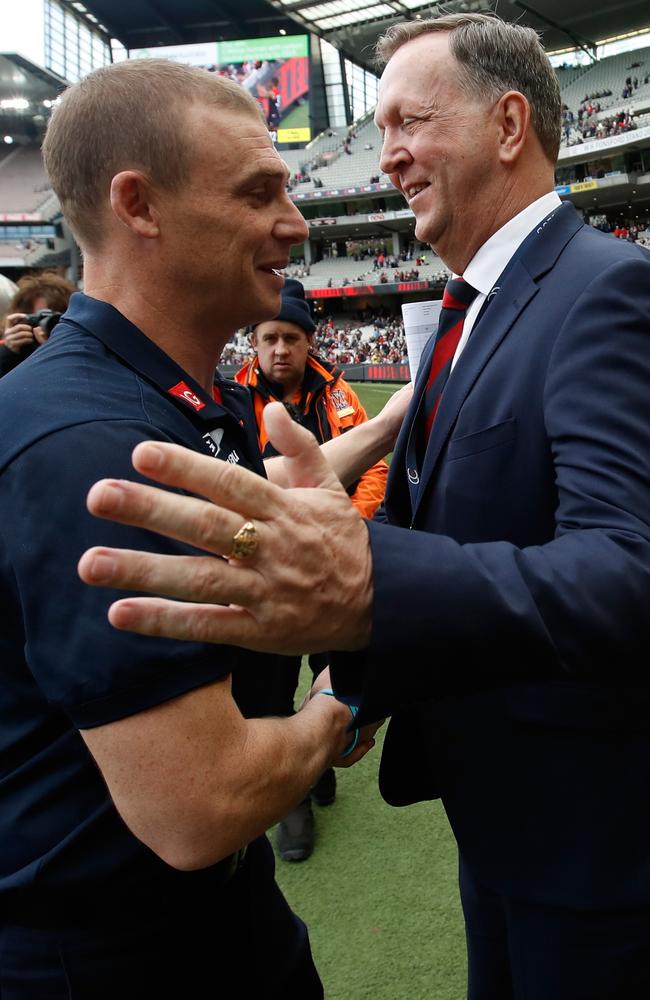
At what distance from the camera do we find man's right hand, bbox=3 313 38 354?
12.0ft

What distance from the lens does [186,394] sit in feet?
4.89

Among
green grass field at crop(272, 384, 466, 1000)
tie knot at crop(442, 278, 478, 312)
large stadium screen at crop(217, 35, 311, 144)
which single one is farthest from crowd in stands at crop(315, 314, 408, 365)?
tie knot at crop(442, 278, 478, 312)

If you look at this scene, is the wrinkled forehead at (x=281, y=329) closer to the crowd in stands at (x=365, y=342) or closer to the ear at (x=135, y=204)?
the ear at (x=135, y=204)

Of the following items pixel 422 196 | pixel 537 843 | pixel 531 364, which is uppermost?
pixel 422 196

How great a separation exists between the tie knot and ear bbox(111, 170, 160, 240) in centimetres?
75

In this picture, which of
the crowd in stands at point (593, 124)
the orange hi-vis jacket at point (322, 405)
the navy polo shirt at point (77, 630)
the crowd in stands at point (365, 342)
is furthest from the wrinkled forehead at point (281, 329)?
the crowd in stands at point (593, 124)

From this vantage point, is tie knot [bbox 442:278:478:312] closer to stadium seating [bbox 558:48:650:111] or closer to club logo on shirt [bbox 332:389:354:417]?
club logo on shirt [bbox 332:389:354:417]

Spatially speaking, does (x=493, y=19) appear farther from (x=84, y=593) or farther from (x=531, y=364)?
(x=84, y=593)

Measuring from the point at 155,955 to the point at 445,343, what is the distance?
150 centimetres

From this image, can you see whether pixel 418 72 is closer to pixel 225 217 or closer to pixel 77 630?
pixel 225 217

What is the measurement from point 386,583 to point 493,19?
1622 millimetres

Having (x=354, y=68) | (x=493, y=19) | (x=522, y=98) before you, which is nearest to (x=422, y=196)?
(x=522, y=98)

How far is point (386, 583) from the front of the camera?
→ 36.4 inches

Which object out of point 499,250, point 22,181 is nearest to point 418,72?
point 499,250
